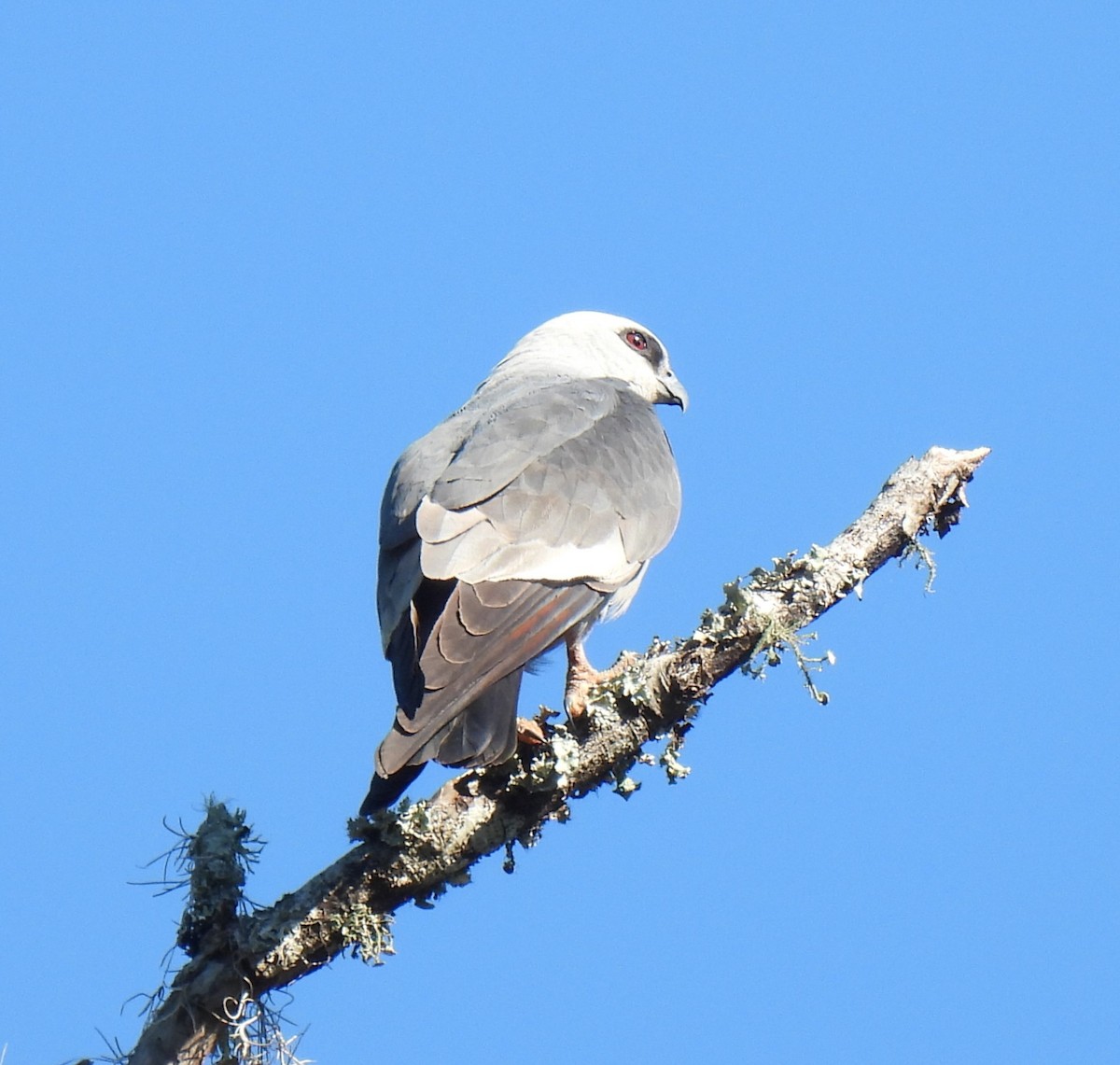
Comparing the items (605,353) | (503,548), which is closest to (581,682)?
(503,548)

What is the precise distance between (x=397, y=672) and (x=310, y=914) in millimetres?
797

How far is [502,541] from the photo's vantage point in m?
4.73

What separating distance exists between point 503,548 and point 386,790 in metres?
1.04

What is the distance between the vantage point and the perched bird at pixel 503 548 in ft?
13.3

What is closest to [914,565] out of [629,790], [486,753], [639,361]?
[629,790]

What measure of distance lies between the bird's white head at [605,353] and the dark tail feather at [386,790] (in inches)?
134

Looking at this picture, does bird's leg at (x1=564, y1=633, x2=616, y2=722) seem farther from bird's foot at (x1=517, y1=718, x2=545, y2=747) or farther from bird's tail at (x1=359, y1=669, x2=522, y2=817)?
bird's tail at (x1=359, y1=669, x2=522, y2=817)

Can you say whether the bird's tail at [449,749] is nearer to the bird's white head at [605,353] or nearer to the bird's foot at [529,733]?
the bird's foot at [529,733]

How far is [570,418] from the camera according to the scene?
566 centimetres

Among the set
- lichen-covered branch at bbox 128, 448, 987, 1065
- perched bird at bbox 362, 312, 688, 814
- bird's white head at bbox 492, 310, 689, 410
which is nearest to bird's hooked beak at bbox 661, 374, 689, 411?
bird's white head at bbox 492, 310, 689, 410

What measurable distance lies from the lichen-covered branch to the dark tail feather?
40 millimetres

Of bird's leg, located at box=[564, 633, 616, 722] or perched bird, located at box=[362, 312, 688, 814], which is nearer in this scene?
perched bird, located at box=[362, 312, 688, 814]

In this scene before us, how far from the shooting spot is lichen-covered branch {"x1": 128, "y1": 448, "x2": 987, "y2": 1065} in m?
3.88

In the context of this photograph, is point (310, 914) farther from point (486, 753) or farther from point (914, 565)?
point (914, 565)
